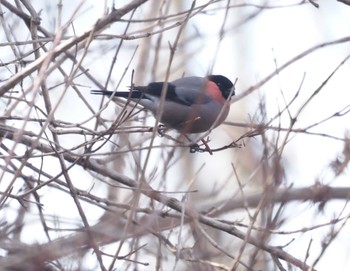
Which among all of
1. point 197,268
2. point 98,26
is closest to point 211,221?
point 197,268

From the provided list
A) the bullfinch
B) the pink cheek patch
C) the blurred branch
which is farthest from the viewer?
the pink cheek patch

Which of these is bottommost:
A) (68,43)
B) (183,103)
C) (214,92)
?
(68,43)

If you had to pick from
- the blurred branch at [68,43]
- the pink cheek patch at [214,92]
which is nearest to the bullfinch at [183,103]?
the pink cheek patch at [214,92]

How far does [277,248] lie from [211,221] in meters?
0.34

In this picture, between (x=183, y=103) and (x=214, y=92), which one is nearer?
(x=183, y=103)

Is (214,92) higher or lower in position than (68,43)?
higher

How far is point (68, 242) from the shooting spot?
3.06 meters

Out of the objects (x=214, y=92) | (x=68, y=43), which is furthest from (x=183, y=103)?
(x=68, y=43)

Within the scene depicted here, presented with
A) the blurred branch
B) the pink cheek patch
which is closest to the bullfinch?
the pink cheek patch

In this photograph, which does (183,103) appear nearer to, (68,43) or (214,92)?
(214,92)

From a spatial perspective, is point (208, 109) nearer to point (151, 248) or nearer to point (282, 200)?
point (151, 248)

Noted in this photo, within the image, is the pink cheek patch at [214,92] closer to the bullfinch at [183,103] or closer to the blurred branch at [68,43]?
Result: the bullfinch at [183,103]

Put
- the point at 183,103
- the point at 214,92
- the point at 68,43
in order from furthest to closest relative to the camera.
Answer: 1. the point at 214,92
2. the point at 183,103
3. the point at 68,43

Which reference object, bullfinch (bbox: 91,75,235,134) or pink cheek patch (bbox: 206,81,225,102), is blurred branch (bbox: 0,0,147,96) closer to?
bullfinch (bbox: 91,75,235,134)
